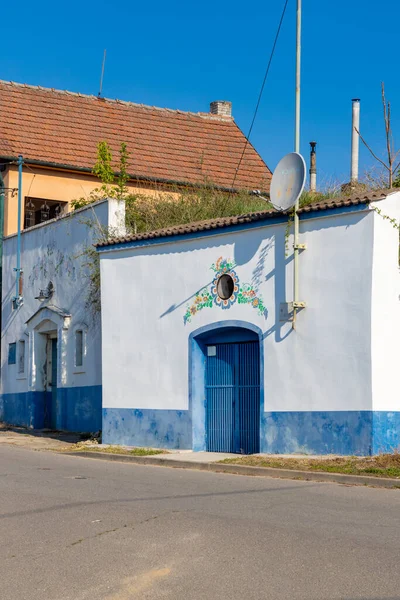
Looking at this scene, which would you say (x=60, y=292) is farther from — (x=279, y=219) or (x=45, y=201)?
(x=279, y=219)

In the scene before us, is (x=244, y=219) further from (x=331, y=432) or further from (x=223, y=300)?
(x=331, y=432)

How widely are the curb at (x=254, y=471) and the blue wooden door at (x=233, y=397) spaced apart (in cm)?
179

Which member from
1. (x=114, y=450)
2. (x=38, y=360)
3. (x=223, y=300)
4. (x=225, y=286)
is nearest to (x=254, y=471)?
(x=223, y=300)

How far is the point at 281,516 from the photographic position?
10.1 m

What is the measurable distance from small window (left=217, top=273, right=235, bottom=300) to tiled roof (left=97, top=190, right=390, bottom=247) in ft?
3.29

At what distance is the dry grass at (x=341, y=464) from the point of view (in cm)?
1377

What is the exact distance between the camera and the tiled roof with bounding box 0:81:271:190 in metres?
30.1

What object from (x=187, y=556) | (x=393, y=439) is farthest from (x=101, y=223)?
(x=187, y=556)

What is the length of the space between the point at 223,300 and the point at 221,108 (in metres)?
19.4

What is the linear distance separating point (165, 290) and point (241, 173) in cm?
1453

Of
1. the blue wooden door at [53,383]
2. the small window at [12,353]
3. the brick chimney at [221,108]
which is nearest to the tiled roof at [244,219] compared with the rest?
the blue wooden door at [53,383]

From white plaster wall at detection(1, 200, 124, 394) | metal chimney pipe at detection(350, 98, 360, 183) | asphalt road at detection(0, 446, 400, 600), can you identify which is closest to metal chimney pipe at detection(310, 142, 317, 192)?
metal chimney pipe at detection(350, 98, 360, 183)

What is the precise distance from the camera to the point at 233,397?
1820 cm

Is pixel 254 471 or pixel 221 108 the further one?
pixel 221 108
